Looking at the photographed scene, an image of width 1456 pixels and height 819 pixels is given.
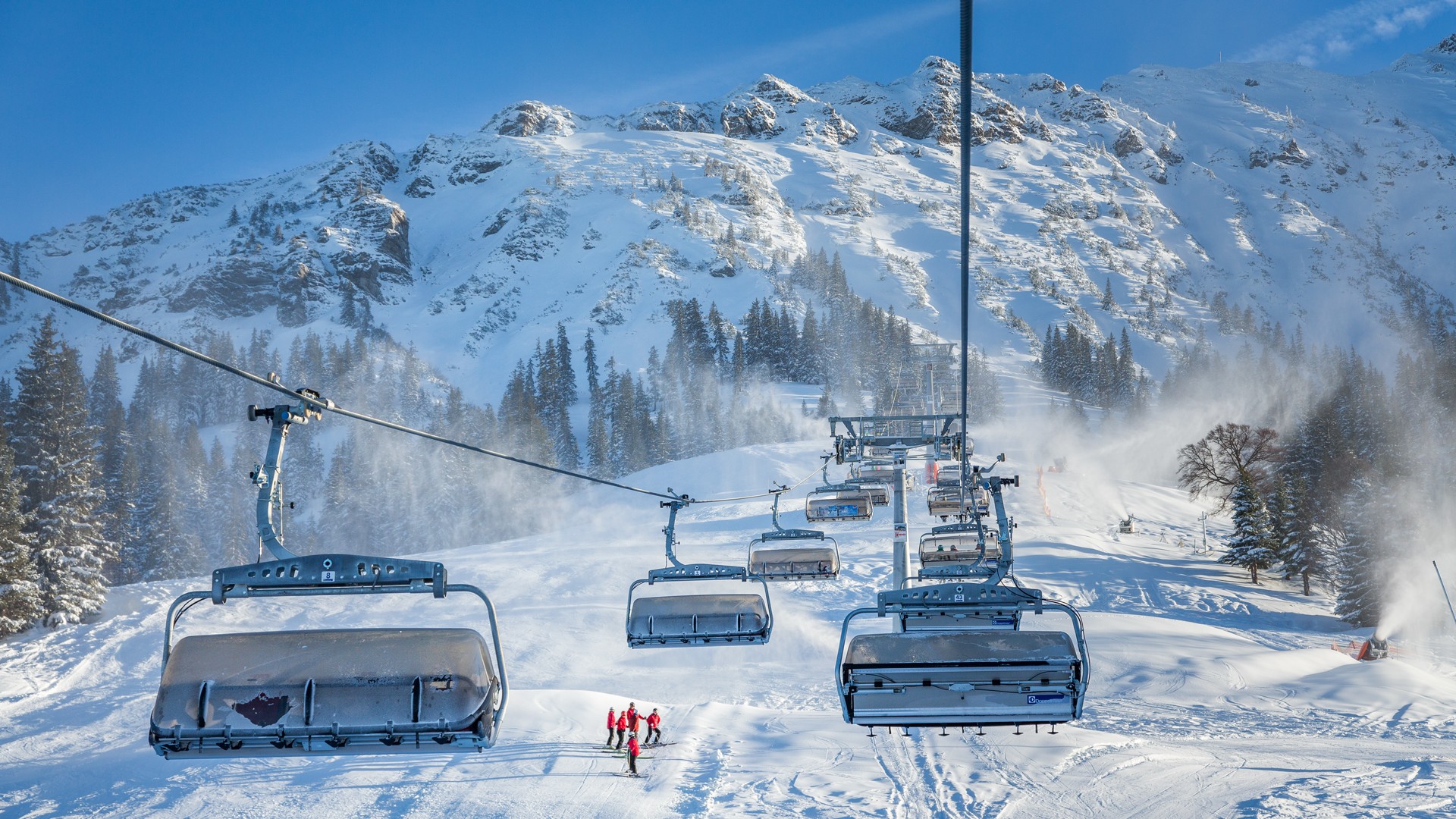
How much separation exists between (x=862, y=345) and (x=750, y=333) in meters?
15.7

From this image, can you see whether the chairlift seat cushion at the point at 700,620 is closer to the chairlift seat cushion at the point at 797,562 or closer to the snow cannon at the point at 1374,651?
the chairlift seat cushion at the point at 797,562

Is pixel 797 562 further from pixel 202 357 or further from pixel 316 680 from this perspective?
pixel 202 357

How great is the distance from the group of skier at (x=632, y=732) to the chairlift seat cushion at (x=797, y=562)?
4455mm

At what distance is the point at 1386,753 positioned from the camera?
17.4m

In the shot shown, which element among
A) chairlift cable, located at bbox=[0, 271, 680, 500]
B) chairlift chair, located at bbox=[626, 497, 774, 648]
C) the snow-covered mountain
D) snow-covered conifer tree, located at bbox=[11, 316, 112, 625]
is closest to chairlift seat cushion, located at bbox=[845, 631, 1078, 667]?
chairlift cable, located at bbox=[0, 271, 680, 500]

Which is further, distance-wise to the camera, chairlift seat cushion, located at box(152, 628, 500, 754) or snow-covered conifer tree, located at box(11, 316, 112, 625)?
snow-covered conifer tree, located at box(11, 316, 112, 625)

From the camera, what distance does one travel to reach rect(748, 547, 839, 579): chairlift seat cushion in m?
15.5

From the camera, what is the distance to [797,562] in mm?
15641

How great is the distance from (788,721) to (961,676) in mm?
13684

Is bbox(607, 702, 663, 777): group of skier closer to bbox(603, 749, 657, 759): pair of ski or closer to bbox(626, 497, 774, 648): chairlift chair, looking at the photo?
bbox(603, 749, 657, 759): pair of ski

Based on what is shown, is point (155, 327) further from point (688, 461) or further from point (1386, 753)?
point (1386, 753)

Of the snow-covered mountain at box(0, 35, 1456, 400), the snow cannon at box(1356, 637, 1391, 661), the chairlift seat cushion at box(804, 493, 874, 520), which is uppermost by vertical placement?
the snow-covered mountain at box(0, 35, 1456, 400)

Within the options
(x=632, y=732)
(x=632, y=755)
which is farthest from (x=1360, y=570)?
(x=632, y=755)

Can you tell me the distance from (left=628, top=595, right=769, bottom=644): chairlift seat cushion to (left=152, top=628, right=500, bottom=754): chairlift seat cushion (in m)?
4.45
